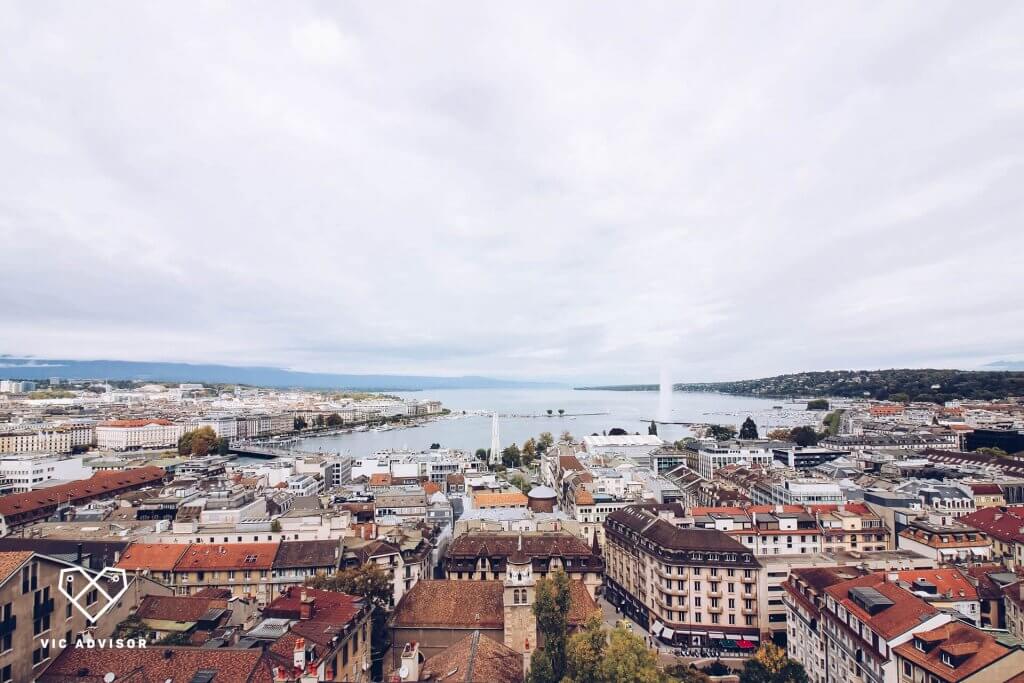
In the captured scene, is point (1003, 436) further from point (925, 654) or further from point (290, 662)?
point (290, 662)

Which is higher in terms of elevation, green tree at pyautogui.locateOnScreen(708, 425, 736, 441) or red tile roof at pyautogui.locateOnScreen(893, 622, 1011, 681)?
red tile roof at pyautogui.locateOnScreen(893, 622, 1011, 681)

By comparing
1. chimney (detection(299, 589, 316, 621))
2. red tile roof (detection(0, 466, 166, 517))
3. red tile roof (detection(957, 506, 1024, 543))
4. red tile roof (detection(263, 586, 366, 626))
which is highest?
chimney (detection(299, 589, 316, 621))

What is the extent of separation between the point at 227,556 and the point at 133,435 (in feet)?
351

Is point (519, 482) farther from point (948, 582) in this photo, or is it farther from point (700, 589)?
point (948, 582)

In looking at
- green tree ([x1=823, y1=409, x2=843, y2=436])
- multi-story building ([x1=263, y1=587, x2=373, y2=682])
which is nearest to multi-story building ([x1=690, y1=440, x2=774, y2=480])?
green tree ([x1=823, y1=409, x2=843, y2=436])

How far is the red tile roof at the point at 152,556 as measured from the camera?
29.8m

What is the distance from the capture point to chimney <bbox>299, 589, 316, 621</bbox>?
20141 millimetres

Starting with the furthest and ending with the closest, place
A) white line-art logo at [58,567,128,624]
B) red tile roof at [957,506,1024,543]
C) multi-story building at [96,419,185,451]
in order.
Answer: multi-story building at [96,419,185,451] → red tile roof at [957,506,1024,543] → white line-art logo at [58,567,128,624]

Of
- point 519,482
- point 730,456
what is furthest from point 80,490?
point 730,456

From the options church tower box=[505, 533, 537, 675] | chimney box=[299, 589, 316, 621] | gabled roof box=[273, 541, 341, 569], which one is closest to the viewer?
chimney box=[299, 589, 316, 621]

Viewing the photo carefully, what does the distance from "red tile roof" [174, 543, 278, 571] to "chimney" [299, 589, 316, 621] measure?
10738mm

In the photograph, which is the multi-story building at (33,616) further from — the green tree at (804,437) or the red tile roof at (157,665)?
the green tree at (804,437)

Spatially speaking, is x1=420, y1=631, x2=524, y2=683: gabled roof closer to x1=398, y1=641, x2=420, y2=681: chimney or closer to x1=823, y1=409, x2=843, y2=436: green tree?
x1=398, y1=641, x2=420, y2=681: chimney

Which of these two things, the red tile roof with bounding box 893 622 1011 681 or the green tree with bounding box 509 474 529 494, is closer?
the red tile roof with bounding box 893 622 1011 681
